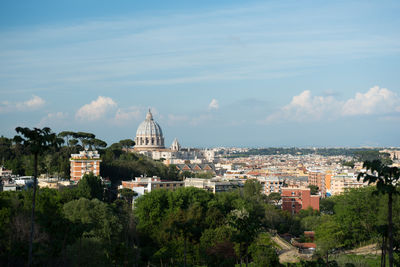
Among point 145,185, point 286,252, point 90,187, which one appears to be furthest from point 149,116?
point 286,252

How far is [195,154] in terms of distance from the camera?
6344 inches

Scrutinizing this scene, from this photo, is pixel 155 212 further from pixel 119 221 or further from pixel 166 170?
pixel 166 170

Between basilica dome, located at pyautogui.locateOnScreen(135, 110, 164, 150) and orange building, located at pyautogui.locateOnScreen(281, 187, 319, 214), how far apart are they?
8220 cm

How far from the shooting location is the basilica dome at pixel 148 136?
14025 cm

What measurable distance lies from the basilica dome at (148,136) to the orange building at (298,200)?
270 feet

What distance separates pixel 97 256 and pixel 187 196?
17.1 metres

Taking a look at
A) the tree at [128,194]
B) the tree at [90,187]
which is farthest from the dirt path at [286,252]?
the tree at [128,194]

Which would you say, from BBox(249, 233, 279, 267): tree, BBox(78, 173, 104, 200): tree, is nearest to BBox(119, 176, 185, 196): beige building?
BBox(78, 173, 104, 200): tree

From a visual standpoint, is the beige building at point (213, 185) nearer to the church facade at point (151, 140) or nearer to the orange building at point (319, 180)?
the orange building at point (319, 180)

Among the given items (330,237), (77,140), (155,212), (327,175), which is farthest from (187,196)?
(327,175)

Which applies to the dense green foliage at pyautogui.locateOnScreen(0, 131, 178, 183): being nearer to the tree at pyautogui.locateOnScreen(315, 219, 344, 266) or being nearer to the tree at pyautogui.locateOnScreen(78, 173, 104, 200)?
the tree at pyautogui.locateOnScreen(78, 173, 104, 200)

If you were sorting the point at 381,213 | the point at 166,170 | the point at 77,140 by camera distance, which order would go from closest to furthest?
the point at 381,213 < the point at 77,140 < the point at 166,170

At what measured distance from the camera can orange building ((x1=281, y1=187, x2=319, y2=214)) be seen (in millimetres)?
56969

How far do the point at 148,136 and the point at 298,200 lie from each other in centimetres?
8471
